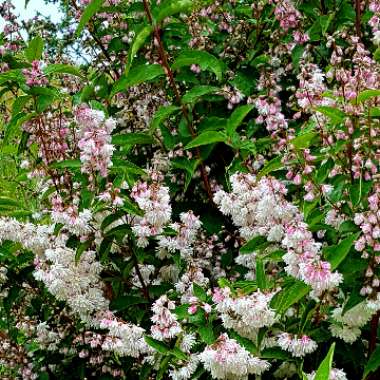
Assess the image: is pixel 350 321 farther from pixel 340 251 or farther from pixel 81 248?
pixel 81 248

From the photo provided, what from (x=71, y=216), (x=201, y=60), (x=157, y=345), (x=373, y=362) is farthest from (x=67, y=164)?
(x=373, y=362)

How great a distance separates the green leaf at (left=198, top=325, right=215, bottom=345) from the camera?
281 centimetres

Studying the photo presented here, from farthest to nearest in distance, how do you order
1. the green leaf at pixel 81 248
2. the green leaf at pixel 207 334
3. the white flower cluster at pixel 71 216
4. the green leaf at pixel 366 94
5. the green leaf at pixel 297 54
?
the green leaf at pixel 297 54
the green leaf at pixel 81 248
the white flower cluster at pixel 71 216
the green leaf at pixel 207 334
the green leaf at pixel 366 94

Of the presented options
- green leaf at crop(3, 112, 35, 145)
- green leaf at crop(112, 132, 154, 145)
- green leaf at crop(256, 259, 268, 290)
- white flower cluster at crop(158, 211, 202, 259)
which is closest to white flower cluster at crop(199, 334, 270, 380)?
green leaf at crop(256, 259, 268, 290)

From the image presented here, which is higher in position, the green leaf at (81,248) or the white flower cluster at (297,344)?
the green leaf at (81,248)

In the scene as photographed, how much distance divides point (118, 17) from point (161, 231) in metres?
1.61

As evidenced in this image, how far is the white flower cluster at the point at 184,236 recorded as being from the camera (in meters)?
3.38

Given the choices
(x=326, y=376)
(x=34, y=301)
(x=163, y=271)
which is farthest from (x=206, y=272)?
(x=326, y=376)

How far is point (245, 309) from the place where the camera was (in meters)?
2.70

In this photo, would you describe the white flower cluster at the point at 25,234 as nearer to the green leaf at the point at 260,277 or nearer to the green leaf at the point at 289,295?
the green leaf at the point at 260,277

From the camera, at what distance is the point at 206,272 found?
3.86 metres

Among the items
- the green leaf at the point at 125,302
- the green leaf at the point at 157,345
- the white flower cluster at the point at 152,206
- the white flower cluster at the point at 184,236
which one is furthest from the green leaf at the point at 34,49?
the green leaf at the point at 157,345

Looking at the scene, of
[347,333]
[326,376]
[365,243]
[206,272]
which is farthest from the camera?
[206,272]

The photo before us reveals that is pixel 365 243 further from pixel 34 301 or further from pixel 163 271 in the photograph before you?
pixel 34 301
